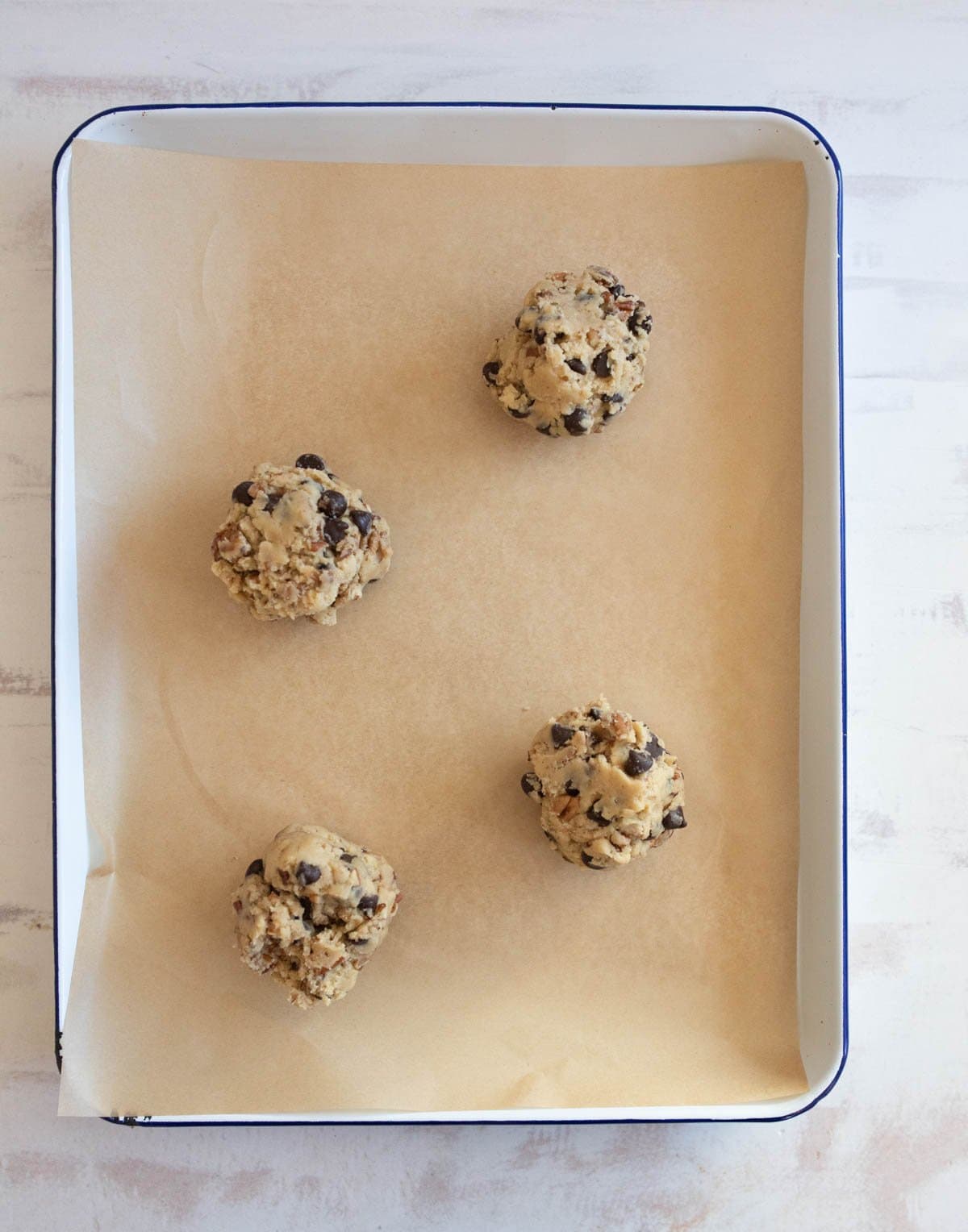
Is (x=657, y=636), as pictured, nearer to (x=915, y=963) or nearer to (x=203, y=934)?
(x=915, y=963)

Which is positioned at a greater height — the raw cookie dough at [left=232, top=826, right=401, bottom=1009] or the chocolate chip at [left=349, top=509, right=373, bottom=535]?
the chocolate chip at [left=349, top=509, right=373, bottom=535]

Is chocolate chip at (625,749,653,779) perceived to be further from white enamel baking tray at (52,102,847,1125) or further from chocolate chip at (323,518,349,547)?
chocolate chip at (323,518,349,547)

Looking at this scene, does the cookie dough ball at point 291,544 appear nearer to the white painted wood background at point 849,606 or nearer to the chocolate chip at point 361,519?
the chocolate chip at point 361,519

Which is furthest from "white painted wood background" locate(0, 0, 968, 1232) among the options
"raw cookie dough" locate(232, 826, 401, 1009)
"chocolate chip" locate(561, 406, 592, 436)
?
"chocolate chip" locate(561, 406, 592, 436)

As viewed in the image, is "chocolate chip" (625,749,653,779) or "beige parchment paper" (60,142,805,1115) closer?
"chocolate chip" (625,749,653,779)

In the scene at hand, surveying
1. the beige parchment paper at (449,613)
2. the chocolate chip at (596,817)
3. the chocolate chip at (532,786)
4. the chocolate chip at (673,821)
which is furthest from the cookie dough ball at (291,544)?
the chocolate chip at (673,821)

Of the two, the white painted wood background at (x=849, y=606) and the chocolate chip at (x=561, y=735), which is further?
the white painted wood background at (x=849, y=606)

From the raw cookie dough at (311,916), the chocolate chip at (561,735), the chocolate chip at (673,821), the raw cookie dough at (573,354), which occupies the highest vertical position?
the raw cookie dough at (573,354)
